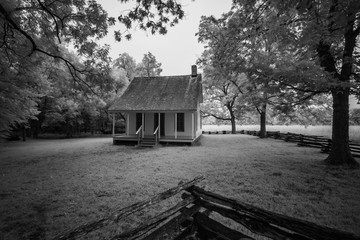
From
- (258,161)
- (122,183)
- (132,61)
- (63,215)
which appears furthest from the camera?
(132,61)

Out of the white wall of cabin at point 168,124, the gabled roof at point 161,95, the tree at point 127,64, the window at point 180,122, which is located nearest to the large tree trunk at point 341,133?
the gabled roof at point 161,95

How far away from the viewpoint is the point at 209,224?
127 inches

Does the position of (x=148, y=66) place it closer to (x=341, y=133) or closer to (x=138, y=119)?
(x=138, y=119)

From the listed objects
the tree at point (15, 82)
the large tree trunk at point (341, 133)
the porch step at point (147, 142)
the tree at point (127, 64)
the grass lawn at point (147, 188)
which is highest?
the tree at point (127, 64)

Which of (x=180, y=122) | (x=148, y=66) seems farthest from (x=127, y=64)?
(x=180, y=122)

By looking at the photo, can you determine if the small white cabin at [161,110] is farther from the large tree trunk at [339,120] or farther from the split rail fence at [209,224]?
the split rail fence at [209,224]

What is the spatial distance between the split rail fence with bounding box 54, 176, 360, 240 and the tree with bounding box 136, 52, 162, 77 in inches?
1441

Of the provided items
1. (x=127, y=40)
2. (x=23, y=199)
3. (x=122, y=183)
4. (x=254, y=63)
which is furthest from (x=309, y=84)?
(x=23, y=199)

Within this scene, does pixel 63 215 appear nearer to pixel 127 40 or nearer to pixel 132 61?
pixel 127 40

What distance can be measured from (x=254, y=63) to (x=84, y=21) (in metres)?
7.41

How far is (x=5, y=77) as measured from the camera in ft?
26.1

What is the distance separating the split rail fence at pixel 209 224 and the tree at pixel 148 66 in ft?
120

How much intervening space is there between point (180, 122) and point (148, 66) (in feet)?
79.2

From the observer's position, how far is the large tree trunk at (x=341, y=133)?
8.48 metres
